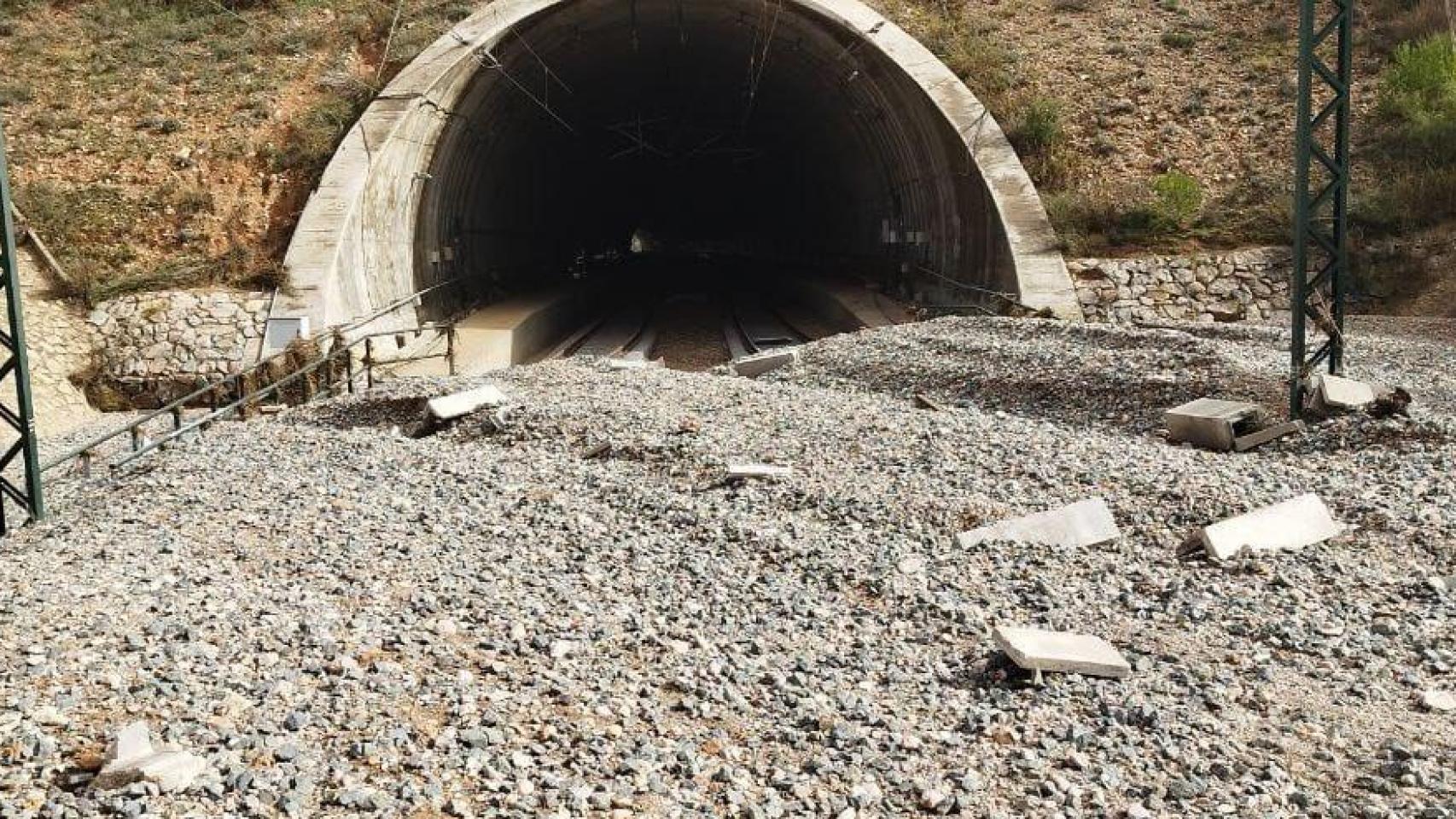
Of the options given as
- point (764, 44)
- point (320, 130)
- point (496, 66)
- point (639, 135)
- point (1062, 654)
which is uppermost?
point (764, 44)

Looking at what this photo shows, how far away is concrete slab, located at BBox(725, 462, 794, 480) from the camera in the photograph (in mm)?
9352

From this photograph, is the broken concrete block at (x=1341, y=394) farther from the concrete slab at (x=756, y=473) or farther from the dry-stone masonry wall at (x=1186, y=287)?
the dry-stone masonry wall at (x=1186, y=287)

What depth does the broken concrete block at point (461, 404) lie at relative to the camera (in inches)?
476

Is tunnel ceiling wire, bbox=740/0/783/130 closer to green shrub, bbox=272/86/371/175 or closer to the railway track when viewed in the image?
the railway track

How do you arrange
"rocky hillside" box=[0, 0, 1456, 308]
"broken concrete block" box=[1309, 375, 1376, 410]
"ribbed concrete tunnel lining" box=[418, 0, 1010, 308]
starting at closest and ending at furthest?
"broken concrete block" box=[1309, 375, 1376, 410], "rocky hillside" box=[0, 0, 1456, 308], "ribbed concrete tunnel lining" box=[418, 0, 1010, 308]

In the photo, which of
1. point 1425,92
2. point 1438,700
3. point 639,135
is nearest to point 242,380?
point 1438,700

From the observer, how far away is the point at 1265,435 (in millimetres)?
10461

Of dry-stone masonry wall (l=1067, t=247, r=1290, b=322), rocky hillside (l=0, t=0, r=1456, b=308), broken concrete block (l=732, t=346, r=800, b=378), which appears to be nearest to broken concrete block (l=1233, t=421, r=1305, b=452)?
broken concrete block (l=732, t=346, r=800, b=378)

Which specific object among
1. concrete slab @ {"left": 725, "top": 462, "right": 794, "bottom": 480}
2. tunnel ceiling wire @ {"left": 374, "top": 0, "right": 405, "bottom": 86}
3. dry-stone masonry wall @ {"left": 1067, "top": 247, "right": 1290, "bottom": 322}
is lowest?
concrete slab @ {"left": 725, "top": 462, "right": 794, "bottom": 480}

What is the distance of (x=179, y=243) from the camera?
62.7ft

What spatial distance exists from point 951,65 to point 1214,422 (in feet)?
47.4

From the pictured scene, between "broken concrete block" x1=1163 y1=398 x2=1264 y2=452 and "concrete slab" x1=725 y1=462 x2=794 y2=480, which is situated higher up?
"broken concrete block" x1=1163 y1=398 x2=1264 y2=452

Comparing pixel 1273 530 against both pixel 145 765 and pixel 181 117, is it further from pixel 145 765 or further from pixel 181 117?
pixel 181 117

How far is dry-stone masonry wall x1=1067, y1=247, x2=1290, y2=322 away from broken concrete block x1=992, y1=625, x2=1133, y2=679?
14.1 metres
